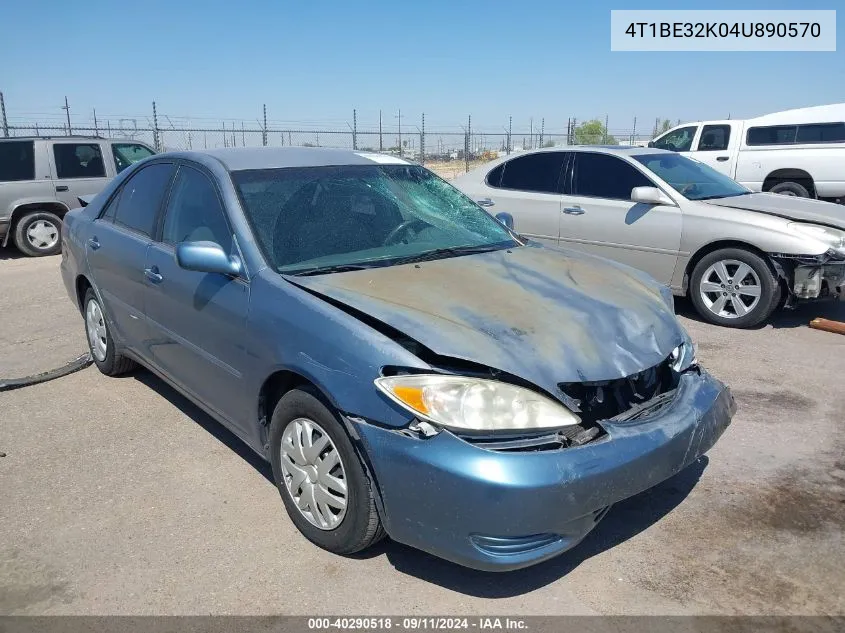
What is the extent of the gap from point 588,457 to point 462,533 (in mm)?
508

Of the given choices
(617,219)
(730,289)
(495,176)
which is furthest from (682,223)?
(495,176)

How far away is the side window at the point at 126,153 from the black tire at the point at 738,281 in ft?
28.5

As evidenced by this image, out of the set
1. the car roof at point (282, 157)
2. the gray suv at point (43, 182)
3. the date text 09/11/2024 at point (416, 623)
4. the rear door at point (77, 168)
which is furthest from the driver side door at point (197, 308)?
the rear door at point (77, 168)

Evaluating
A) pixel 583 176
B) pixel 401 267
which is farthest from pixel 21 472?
pixel 583 176

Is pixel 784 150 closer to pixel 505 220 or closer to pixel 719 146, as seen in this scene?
pixel 719 146

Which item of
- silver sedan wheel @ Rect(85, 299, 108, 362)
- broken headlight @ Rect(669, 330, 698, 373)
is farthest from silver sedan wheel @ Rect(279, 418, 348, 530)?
silver sedan wheel @ Rect(85, 299, 108, 362)

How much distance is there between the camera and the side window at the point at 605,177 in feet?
22.5

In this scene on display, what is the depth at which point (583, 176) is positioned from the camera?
714cm

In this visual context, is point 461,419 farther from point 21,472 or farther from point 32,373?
point 32,373

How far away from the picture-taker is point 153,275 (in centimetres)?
384

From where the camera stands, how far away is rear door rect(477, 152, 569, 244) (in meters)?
7.24

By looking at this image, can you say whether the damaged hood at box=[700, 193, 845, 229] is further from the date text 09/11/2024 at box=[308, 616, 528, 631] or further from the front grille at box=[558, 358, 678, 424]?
the date text 09/11/2024 at box=[308, 616, 528, 631]

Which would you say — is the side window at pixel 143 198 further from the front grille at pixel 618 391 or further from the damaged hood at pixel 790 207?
the damaged hood at pixel 790 207

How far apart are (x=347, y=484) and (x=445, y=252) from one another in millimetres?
1396
